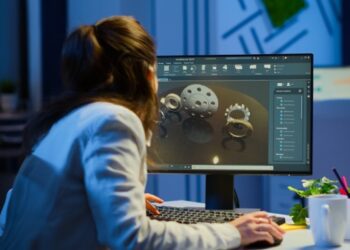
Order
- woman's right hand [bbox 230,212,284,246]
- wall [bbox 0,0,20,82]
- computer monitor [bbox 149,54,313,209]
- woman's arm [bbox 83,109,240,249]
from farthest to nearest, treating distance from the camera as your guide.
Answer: wall [bbox 0,0,20,82] → computer monitor [bbox 149,54,313,209] → woman's right hand [bbox 230,212,284,246] → woman's arm [bbox 83,109,240,249]

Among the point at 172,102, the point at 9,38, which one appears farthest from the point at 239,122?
the point at 9,38

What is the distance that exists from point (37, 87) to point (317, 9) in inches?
113

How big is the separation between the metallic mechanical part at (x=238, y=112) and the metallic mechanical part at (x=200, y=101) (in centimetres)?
4

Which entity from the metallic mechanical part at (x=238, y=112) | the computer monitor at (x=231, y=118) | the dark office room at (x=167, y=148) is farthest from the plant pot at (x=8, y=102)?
the metallic mechanical part at (x=238, y=112)

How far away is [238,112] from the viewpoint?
1735mm

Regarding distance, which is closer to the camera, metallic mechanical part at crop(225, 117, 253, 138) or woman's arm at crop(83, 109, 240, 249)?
woman's arm at crop(83, 109, 240, 249)

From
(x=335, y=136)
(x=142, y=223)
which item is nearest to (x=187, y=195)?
(x=335, y=136)

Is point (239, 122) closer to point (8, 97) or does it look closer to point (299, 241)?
point (299, 241)

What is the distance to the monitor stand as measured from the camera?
177cm

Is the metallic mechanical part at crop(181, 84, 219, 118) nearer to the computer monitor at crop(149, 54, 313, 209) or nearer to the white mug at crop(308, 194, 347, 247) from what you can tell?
the computer monitor at crop(149, 54, 313, 209)

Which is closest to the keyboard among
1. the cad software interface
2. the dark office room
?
the dark office room

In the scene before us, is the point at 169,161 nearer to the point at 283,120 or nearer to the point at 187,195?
the point at 283,120

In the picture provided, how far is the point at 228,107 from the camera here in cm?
174

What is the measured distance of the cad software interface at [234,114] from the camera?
5.60 ft
